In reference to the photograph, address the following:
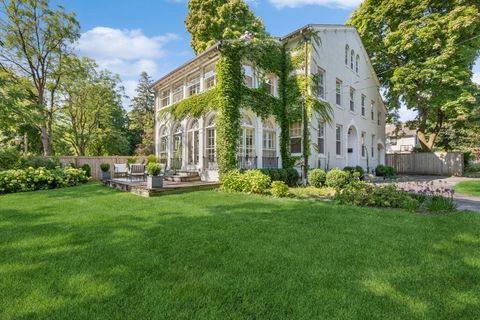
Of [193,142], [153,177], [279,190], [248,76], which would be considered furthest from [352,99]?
[153,177]

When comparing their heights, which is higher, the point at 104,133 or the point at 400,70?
the point at 400,70

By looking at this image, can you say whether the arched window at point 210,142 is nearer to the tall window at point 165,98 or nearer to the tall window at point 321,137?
the tall window at point 165,98

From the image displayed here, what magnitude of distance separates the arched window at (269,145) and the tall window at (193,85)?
436 centimetres

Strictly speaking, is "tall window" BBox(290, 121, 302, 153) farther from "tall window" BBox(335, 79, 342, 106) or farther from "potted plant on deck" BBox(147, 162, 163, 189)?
"potted plant on deck" BBox(147, 162, 163, 189)

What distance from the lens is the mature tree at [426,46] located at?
53.0 feet

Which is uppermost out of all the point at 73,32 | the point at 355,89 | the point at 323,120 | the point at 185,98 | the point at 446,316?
the point at 73,32

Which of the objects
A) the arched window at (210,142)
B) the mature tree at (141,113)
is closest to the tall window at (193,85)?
the arched window at (210,142)

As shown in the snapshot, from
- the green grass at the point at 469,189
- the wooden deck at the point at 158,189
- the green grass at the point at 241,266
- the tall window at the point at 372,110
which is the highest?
the tall window at the point at 372,110

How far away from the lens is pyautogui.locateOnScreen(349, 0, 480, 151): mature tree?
53.0 ft

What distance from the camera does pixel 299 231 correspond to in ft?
14.5

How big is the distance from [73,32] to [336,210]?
22.2 meters

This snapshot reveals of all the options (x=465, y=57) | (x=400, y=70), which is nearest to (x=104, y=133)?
(x=400, y=70)

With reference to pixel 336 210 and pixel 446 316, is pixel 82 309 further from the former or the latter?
pixel 336 210

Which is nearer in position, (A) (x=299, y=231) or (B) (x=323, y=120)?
(A) (x=299, y=231)
